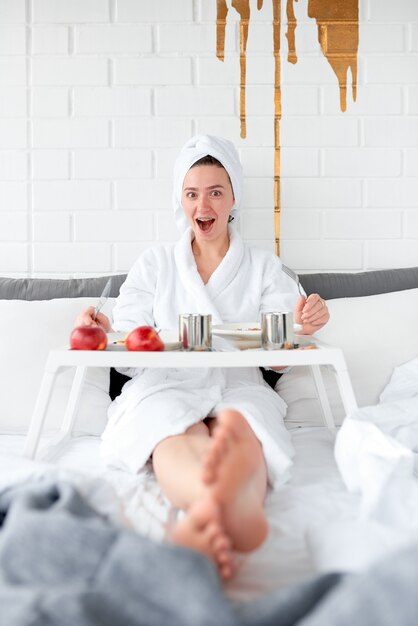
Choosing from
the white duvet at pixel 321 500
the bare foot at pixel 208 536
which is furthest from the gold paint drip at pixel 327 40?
the bare foot at pixel 208 536

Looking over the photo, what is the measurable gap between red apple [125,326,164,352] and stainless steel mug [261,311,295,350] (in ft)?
0.77

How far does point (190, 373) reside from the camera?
1.64m

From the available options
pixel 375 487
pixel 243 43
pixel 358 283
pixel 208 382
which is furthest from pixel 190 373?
pixel 243 43

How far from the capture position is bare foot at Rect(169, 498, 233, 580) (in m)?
0.85

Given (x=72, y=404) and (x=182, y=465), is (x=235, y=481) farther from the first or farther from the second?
(x=72, y=404)

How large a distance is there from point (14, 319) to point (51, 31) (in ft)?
3.78

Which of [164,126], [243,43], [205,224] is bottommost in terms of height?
[205,224]

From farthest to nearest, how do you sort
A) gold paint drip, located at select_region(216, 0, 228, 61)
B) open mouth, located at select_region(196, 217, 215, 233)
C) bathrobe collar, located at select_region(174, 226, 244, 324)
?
gold paint drip, located at select_region(216, 0, 228, 61)
open mouth, located at select_region(196, 217, 215, 233)
bathrobe collar, located at select_region(174, 226, 244, 324)

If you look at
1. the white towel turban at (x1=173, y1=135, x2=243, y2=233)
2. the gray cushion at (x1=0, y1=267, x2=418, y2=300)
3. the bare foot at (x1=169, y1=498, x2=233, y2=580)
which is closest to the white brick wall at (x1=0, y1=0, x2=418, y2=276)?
the gray cushion at (x1=0, y1=267, x2=418, y2=300)

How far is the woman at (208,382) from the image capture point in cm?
98

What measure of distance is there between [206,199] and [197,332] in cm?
66

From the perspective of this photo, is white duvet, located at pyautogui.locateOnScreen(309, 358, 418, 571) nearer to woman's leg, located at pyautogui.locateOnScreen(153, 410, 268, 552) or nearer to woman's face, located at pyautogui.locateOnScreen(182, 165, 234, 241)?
woman's leg, located at pyautogui.locateOnScreen(153, 410, 268, 552)

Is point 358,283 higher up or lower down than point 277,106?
lower down

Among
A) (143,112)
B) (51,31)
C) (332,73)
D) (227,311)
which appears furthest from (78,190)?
(332,73)
